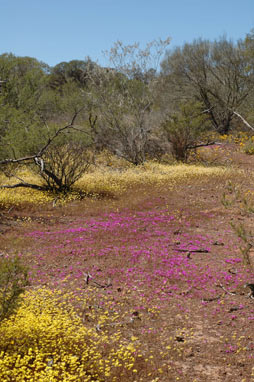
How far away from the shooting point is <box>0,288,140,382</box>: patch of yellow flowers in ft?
13.2

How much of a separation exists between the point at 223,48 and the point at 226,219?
18.2m

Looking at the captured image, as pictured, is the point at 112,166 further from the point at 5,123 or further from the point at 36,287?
the point at 36,287

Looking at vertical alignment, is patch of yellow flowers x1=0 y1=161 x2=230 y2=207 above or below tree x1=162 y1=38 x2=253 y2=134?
below

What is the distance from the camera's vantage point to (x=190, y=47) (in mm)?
26031

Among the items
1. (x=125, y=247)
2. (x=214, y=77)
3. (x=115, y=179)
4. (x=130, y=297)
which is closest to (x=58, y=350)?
(x=130, y=297)

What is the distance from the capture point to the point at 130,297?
608cm

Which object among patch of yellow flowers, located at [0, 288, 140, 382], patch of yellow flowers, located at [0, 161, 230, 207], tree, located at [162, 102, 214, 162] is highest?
tree, located at [162, 102, 214, 162]

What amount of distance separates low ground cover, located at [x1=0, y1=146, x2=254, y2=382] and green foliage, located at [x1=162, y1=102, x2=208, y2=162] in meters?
8.17

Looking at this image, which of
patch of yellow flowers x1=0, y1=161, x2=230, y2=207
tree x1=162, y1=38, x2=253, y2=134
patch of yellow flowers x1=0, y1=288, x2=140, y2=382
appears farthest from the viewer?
tree x1=162, y1=38, x2=253, y2=134

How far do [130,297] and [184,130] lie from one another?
14.2 meters

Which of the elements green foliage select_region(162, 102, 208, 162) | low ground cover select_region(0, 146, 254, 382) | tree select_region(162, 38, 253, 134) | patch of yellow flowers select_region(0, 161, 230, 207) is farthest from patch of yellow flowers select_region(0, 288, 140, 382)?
tree select_region(162, 38, 253, 134)

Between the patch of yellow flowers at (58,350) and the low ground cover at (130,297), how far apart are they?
2cm

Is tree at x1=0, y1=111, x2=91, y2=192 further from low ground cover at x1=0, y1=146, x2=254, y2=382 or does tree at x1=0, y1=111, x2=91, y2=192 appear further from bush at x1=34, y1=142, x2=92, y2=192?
low ground cover at x1=0, y1=146, x2=254, y2=382

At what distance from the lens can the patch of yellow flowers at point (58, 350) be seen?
403 cm
